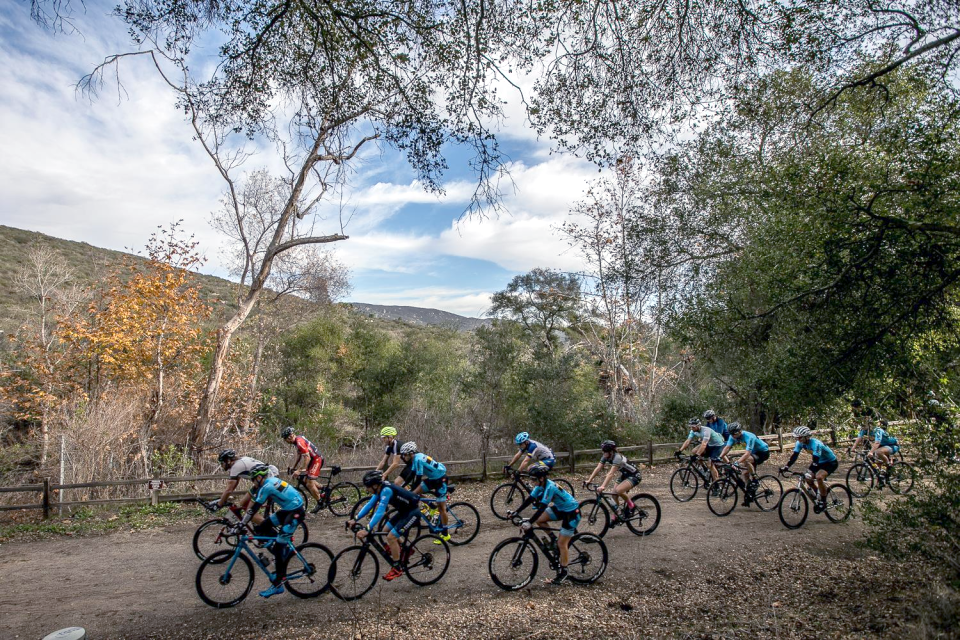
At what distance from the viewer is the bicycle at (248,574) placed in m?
6.55

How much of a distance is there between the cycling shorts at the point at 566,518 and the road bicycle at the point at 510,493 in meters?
3.85

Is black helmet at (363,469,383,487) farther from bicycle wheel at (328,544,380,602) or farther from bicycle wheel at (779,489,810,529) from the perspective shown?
bicycle wheel at (779,489,810,529)

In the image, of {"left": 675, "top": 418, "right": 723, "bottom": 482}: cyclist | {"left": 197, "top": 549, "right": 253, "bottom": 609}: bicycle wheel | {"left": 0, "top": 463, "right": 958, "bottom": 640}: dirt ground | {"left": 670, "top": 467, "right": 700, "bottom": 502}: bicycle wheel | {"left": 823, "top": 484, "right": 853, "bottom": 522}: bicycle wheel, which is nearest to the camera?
{"left": 0, "top": 463, "right": 958, "bottom": 640}: dirt ground

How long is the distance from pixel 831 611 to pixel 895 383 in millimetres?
3237

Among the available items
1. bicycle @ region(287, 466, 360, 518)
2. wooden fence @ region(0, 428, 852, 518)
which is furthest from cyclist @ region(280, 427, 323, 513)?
wooden fence @ region(0, 428, 852, 518)

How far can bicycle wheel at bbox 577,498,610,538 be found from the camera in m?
9.01

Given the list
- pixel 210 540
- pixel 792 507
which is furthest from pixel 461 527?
pixel 792 507

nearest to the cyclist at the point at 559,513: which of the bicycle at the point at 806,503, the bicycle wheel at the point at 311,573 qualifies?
the bicycle wheel at the point at 311,573

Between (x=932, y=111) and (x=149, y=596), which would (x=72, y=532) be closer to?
(x=149, y=596)

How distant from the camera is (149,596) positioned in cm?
707

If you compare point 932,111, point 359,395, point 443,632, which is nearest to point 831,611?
point 443,632

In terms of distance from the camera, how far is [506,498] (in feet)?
37.7

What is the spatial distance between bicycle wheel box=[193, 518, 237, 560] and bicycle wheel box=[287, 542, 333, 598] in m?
1.90

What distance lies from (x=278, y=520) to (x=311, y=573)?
33.4 inches
